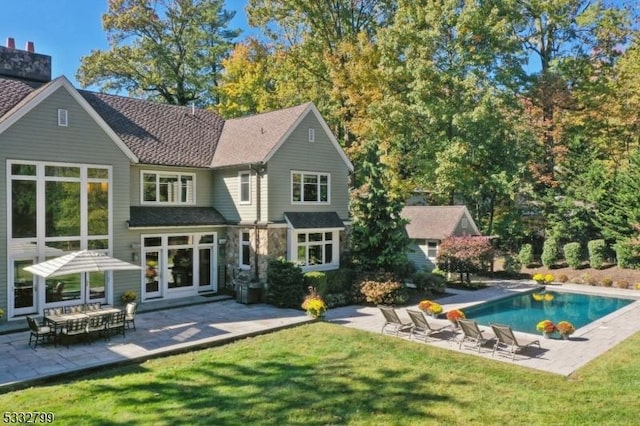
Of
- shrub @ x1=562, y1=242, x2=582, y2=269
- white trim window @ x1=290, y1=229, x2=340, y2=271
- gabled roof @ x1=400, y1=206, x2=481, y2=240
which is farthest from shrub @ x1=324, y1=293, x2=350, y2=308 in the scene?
shrub @ x1=562, y1=242, x2=582, y2=269

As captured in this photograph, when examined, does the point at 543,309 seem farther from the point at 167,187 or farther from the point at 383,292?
the point at 167,187

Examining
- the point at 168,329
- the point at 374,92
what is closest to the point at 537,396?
the point at 168,329

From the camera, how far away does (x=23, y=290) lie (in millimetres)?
15852

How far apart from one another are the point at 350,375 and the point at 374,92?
24.7 m

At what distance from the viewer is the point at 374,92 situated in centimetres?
3178

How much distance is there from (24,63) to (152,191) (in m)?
7.28

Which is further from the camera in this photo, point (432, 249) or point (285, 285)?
point (432, 249)

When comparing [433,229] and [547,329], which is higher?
[433,229]

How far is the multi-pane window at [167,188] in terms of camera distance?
20.1 m

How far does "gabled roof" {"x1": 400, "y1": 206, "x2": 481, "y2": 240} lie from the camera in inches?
1143

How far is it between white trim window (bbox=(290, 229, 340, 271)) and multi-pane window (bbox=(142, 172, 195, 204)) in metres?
5.58

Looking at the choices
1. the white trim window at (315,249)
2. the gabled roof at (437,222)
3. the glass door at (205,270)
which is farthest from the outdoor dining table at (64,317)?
the gabled roof at (437,222)

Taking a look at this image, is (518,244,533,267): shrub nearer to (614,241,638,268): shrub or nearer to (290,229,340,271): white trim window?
(614,241,638,268): shrub

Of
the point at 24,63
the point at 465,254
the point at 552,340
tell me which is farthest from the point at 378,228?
the point at 24,63
